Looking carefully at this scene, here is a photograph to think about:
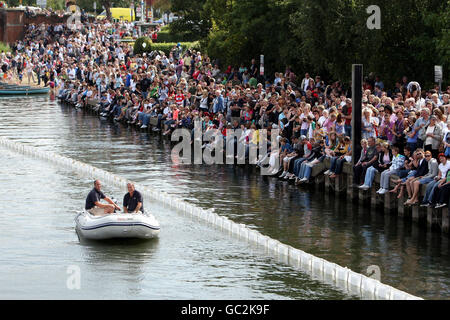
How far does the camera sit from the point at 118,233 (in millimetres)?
25750

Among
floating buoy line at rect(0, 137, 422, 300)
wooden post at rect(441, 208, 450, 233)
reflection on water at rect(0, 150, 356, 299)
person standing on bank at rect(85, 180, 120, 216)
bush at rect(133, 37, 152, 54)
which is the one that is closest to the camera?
floating buoy line at rect(0, 137, 422, 300)

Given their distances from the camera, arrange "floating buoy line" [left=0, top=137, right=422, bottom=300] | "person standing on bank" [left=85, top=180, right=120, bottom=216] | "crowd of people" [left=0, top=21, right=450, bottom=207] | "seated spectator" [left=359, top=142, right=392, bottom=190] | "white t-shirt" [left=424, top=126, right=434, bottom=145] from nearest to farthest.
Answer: "floating buoy line" [left=0, top=137, right=422, bottom=300] < "person standing on bank" [left=85, top=180, right=120, bottom=216] < "white t-shirt" [left=424, top=126, right=434, bottom=145] < "crowd of people" [left=0, top=21, right=450, bottom=207] < "seated spectator" [left=359, top=142, right=392, bottom=190]

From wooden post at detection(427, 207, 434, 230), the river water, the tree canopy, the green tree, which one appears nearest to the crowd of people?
wooden post at detection(427, 207, 434, 230)

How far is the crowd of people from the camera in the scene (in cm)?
2798

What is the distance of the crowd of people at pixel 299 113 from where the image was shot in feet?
91.8

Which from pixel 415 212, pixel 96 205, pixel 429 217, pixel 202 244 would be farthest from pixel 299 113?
pixel 96 205

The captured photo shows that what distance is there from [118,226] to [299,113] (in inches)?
424

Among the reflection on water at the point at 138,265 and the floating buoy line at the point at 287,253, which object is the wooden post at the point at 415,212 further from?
the reflection on water at the point at 138,265

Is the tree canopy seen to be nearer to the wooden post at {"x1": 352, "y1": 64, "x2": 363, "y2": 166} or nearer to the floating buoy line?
the wooden post at {"x1": 352, "y1": 64, "x2": 363, "y2": 166}

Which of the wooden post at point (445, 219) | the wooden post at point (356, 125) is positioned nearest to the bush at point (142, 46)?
the wooden post at point (356, 125)

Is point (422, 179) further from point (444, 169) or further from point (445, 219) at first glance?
point (445, 219)

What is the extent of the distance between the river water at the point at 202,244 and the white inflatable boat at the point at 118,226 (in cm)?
29

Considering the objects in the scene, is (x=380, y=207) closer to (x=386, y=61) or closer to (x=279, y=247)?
(x=279, y=247)

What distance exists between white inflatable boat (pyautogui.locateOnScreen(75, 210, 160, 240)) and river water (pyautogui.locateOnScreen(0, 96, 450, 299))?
295 millimetres
